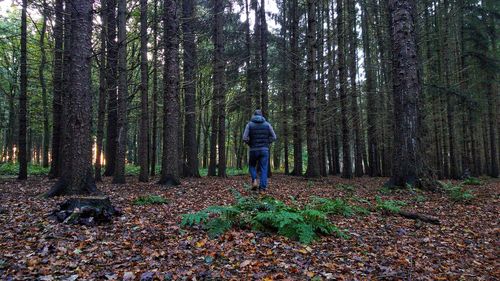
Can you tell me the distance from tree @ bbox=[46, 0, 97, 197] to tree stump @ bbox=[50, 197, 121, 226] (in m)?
2.42

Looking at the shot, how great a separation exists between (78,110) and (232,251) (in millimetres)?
5794

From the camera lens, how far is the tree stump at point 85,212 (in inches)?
213

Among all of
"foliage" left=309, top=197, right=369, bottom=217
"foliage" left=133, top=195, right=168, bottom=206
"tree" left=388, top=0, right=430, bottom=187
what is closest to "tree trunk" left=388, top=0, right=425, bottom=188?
"tree" left=388, top=0, right=430, bottom=187

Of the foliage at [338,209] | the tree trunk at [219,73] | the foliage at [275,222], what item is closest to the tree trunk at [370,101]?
the tree trunk at [219,73]

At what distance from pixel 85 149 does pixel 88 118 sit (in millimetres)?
798

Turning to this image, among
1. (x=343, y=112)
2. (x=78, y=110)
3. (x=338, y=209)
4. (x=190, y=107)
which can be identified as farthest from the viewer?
(x=343, y=112)

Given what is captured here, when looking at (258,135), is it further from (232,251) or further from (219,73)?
(219,73)

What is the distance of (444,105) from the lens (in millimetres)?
20750

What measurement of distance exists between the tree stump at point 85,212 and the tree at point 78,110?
2423 millimetres

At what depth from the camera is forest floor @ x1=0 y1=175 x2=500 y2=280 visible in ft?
12.7

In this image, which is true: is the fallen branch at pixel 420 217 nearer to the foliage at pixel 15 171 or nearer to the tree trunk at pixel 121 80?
the tree trunk at pixel 121 80

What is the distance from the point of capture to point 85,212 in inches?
218

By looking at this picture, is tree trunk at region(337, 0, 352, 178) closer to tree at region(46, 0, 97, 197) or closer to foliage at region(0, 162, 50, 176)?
tree at region(46, 0, 97, 197)

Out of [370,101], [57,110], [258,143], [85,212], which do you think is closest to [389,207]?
[258,143]
